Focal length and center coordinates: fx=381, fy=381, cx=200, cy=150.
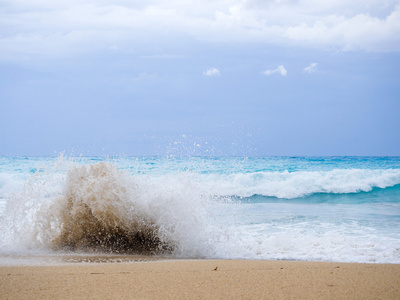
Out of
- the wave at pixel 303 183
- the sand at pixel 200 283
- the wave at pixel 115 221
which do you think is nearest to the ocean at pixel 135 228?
the wave at pixel 115 221

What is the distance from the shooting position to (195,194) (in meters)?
5.93

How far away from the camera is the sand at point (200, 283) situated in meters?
2.56

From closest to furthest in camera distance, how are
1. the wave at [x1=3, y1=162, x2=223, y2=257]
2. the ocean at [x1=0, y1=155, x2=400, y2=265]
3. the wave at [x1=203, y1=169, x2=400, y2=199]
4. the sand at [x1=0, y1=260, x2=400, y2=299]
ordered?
the sand at [x1=0, y1=260, x2=400, y2=299] < the ocean at [x1=0, y1=155, x2=400, y2=265] < the wave at [x1=3, y1=162, x2=223, y2=257] < the wave at [x1=203, y1=169, x2=400, y2=199]

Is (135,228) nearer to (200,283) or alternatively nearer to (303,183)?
(200,283)

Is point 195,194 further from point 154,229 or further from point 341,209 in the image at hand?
point 341,209

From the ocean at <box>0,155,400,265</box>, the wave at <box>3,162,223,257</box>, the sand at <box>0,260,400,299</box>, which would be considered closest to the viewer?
the sand at <box>0,260,400,299</box>

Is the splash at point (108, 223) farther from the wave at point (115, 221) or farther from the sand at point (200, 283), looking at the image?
the sand at point (200, 283)

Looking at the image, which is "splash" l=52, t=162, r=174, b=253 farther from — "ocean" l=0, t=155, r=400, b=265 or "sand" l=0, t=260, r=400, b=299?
"sand" l=0, t=260, r=400, b=299

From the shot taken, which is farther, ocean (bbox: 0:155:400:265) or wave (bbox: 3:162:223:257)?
wave (bbox: 3:162:223:257)

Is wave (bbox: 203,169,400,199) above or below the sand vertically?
below

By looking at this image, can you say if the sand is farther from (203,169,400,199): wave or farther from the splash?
(203,169,400,199): wave

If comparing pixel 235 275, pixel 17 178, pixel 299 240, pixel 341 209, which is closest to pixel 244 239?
pixel 299 240

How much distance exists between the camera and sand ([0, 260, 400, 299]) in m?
2.56

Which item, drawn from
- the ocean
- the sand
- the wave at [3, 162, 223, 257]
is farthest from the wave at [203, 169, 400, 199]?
the sand
